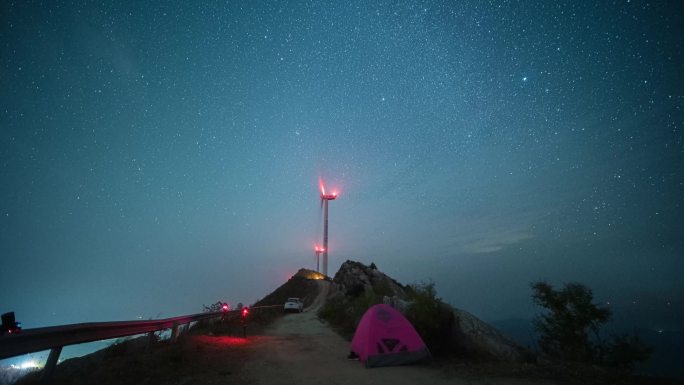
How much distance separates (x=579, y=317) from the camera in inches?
656

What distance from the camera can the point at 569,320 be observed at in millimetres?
16891

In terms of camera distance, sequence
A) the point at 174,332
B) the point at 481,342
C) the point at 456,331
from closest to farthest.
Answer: the point at 481,342, the point at 174,332, the point at 456,331

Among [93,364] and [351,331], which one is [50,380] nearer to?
[93,364]

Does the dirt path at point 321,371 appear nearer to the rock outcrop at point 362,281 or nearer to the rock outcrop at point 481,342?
the rock outcrop at point 481,342

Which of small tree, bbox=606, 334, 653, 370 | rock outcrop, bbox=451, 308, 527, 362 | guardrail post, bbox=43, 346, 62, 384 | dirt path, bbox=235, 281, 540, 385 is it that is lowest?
small tree, bbox=606, 334, 653, 370

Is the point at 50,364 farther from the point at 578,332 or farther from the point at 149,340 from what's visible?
the point at 578,332

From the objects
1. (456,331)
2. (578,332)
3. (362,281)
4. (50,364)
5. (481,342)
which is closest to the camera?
(50,364)

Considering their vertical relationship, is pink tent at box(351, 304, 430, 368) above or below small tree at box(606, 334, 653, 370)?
above

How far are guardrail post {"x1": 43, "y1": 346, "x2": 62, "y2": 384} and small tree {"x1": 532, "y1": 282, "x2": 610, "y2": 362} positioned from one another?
18.9 metres

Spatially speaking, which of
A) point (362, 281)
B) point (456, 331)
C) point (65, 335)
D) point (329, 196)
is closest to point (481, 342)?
point (456, 331)

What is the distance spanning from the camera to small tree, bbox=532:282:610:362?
16109 mm

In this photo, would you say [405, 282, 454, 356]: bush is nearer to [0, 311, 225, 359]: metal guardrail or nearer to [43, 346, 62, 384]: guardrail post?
[0, 311, 225, 359]: metal guardrail

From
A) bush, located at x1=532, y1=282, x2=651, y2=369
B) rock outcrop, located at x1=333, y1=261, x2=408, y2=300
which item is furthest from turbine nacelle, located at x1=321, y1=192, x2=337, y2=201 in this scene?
bush, located at x1=532, y1=282, x2=651, y2=369

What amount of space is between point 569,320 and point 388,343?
43.4 ft
